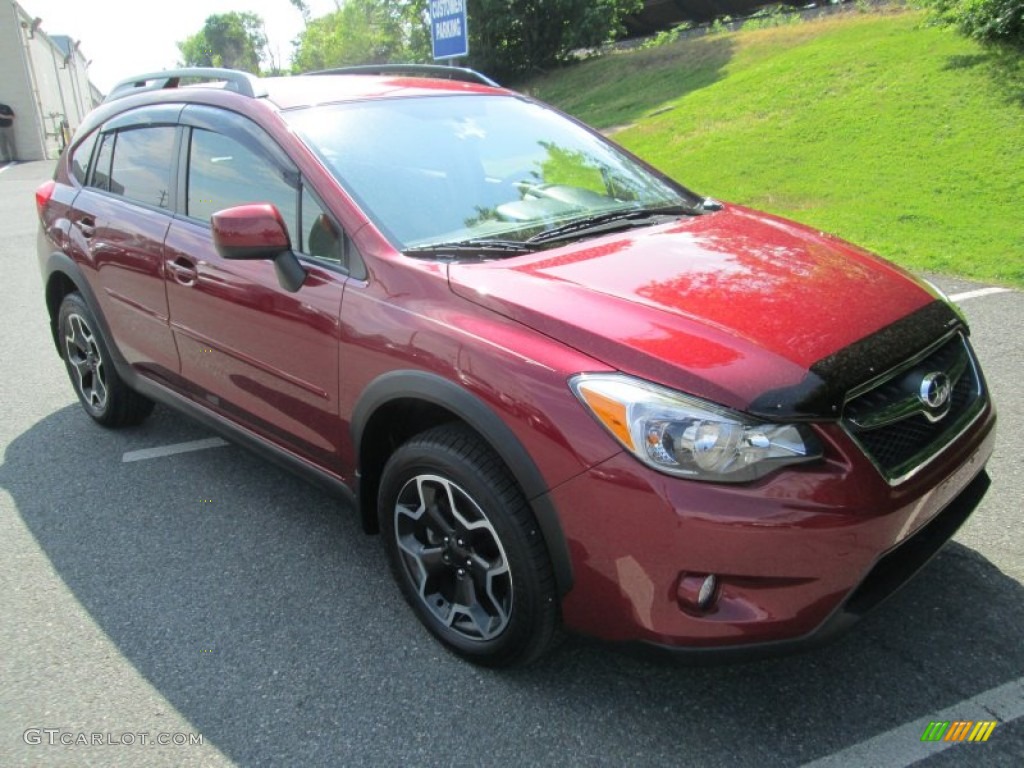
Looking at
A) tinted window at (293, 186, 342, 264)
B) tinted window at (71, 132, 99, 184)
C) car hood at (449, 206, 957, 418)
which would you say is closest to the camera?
car hood at (449, 206, 957, 418)

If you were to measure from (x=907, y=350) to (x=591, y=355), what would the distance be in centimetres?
92

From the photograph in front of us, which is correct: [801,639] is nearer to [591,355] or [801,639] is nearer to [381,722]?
[591,355]

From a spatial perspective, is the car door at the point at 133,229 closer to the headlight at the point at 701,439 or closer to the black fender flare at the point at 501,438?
the black fender flare at the point at 501,438

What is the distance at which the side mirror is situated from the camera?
2.82 meters

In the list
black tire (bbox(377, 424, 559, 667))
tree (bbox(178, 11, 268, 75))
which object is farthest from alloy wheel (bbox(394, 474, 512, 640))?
tree (bbox(178, 11, 268, 75))

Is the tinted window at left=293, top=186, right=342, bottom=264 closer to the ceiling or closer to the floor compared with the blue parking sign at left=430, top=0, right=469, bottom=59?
closer to the floor

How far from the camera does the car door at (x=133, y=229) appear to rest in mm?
3818

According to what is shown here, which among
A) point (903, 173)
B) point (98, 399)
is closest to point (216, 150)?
point (98, 399)

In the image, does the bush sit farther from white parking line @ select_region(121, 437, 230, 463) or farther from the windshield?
white parking line @ select_region(121, 437, 230, 463)

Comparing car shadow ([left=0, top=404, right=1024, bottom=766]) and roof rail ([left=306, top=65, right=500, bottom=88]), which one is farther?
roof rail ([left=306, top=65, right=500, bottom=88])

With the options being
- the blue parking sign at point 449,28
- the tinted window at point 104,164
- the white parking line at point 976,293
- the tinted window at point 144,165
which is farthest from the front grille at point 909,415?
the blue parking sign at point 449,28

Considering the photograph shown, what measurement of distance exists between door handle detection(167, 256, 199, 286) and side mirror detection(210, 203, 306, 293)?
0.71 meters

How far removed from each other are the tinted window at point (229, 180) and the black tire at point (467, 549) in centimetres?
106

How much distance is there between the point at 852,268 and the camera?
9.38 ft
